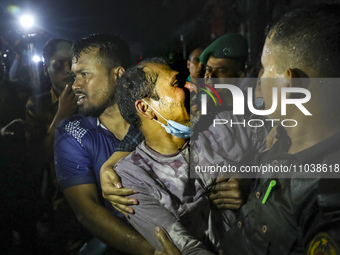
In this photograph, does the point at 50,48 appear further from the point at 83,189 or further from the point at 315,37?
the point at 315,37

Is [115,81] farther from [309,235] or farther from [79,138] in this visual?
[309,235]

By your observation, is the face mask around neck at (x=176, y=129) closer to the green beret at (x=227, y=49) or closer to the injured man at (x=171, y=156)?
the injured man at (x=171, y=156)

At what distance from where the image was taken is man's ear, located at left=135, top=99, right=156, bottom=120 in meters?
2.00

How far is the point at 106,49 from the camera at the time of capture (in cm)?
223

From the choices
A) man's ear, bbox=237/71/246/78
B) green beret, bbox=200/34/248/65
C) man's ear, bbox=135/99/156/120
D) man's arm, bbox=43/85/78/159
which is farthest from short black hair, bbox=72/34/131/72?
man's ear, bbox=237/71/246/78

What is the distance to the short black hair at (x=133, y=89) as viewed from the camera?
1.98 m

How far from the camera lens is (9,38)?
8.13ft

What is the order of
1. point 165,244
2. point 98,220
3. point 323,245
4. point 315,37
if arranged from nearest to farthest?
point 323,245
point 315,37
point 165,244
point 98,220

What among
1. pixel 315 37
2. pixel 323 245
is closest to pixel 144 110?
pixel 315 37

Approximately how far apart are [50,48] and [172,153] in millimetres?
1319

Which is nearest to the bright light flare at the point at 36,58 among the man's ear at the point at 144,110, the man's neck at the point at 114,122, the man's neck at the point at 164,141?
the man's neck at the point at 114,122

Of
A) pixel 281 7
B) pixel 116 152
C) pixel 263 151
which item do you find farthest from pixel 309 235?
pixel 281 7

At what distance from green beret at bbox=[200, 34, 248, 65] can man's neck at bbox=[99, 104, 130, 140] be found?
1.05 metres

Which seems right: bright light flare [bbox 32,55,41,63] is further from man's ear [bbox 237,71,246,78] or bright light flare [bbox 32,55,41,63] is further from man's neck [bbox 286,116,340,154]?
man's neck [bbox 286,116,340,154]
